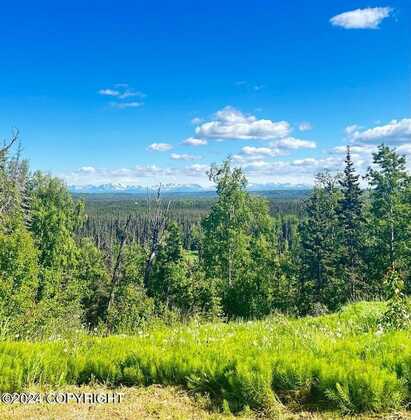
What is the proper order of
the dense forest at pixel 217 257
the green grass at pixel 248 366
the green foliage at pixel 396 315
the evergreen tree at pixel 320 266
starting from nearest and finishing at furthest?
the green grass at pixel 248 366
the green foliage at pixel 396 315
the dense forest at pixel 217 257
the evergreen tree at pixel 320 266

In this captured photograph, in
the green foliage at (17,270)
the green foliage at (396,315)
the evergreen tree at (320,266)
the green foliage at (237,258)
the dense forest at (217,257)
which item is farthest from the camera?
the green foliage at (237,258)

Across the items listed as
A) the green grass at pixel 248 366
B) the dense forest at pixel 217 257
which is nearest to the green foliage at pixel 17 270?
the dense forest at pixel 217 257

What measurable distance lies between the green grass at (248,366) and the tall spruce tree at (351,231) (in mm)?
34082

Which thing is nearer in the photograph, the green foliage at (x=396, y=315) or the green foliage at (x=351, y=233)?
the green foliage at (x=396, y=315)

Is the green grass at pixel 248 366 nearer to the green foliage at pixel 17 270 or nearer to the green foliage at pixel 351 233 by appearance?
the green foliage at pixel 17 270

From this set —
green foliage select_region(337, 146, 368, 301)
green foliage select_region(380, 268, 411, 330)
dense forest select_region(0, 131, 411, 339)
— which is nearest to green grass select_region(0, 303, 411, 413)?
green foliage select_region(380, 268, 411, 330)

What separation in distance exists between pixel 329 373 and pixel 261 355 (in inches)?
36.0

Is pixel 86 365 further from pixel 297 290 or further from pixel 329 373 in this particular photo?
pixel 297 290

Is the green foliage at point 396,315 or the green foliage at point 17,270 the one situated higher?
the green foliage at point 396,315

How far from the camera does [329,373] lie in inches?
199

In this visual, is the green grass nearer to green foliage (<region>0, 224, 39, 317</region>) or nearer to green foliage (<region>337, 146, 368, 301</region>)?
green foliage (<region>0, 224, 39, 317</region>)

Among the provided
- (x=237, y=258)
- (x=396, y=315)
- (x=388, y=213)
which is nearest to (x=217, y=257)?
(x=237, y=258)

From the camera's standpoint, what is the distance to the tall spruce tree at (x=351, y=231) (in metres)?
39.6

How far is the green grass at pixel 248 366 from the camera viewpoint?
15.9ft
